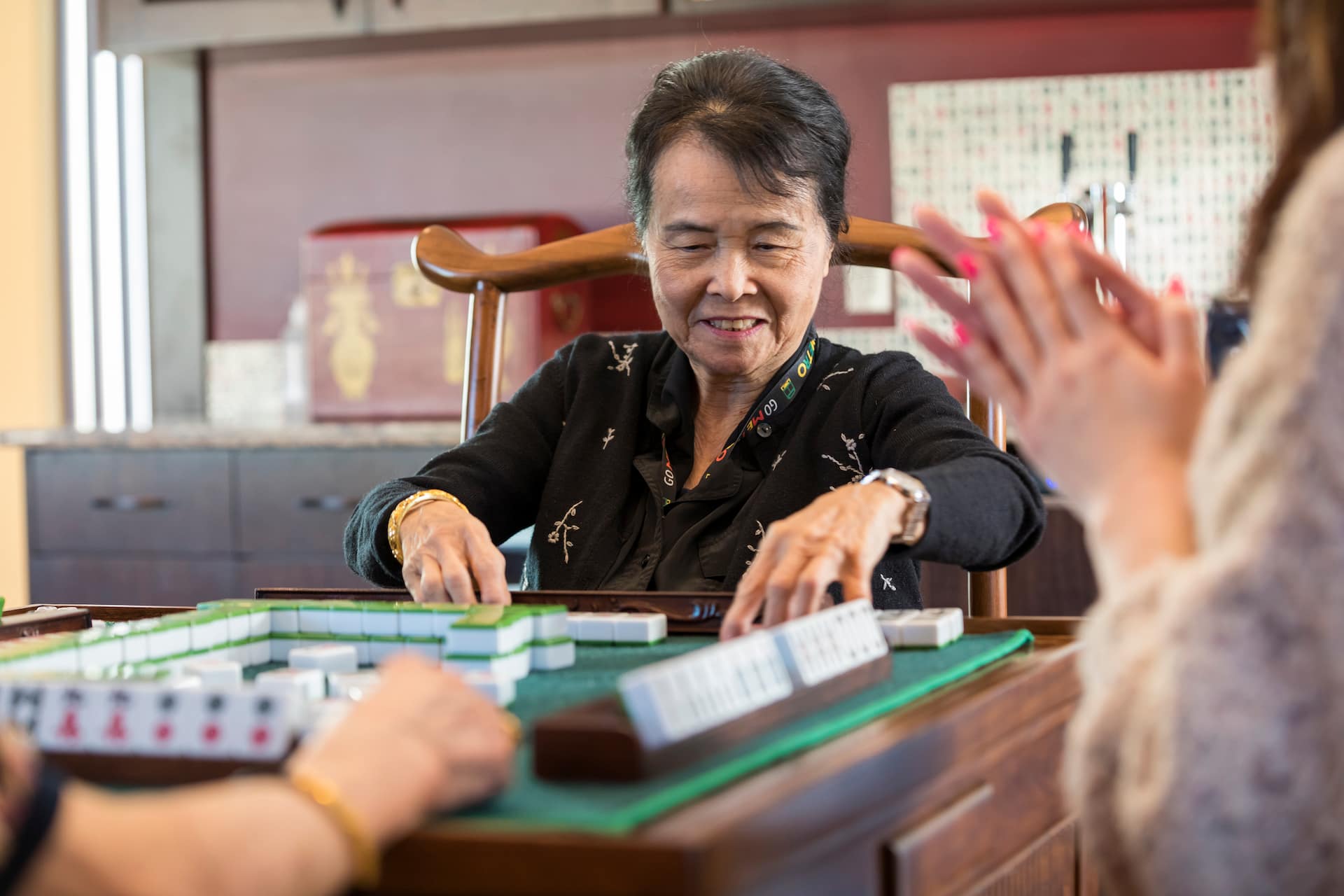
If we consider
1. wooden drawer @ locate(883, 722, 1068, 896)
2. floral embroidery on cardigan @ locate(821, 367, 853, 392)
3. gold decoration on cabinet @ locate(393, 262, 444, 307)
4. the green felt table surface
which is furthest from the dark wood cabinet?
wooden drawer @ locate(883, 722, 1068, 896)

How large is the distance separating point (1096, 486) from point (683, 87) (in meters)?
0.99

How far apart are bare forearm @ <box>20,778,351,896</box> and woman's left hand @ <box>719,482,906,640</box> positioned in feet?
1.60

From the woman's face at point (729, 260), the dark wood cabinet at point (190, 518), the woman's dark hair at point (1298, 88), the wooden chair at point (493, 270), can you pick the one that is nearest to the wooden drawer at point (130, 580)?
the dark wood cabinet at point (190, 518)

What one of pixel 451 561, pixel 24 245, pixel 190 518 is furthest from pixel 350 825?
pixel 24 245

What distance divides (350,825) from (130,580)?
290 centimetres

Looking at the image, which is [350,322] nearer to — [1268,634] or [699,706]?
[699,706]

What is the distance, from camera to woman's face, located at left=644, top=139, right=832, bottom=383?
1553 mm

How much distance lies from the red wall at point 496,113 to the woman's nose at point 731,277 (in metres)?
1.95

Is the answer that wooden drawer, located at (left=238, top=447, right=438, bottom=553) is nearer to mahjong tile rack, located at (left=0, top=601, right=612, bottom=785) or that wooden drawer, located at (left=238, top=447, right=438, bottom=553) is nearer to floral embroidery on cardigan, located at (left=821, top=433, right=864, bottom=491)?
floral embroidery on cardigan, located at (left=821, top=433, right=864, bottom=491)

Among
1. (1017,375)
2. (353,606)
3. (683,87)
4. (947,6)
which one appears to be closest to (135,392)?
(947,6)

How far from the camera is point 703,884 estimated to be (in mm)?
555

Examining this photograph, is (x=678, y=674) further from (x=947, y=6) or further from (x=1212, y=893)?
(x=947, y=6)

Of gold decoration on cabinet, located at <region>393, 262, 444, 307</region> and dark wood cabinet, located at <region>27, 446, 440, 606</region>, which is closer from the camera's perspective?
dark wood cabinet, located at <region>27, 446, 440, 606</region>

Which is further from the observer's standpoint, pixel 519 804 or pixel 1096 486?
pixel 1096 486
